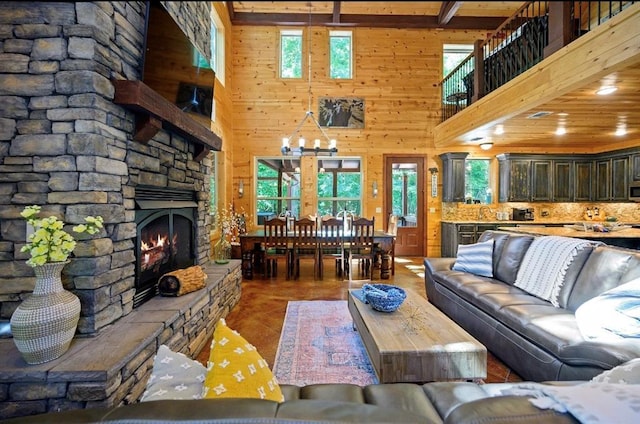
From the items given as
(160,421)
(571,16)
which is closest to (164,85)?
(160,421)

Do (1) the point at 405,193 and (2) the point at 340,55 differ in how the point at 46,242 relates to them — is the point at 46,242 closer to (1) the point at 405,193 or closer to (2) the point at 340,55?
(1) the point at 405,193

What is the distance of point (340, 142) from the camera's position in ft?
24.6

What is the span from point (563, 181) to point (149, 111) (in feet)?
26.5

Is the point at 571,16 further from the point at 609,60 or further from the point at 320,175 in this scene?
the point at 320,175

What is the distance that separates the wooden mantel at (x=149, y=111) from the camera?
82.9 inches

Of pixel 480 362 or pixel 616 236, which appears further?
pixel 616 236

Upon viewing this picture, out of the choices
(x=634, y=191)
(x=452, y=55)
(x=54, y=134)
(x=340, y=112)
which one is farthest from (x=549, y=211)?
(x=54, y=134)

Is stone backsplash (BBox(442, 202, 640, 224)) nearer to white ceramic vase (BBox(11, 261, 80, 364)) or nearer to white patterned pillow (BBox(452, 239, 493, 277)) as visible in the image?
→ white patterned pillow (BBox(452, 239, 493, 277))

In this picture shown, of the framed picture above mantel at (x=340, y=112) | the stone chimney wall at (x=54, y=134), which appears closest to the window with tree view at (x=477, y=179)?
the framed picture above mantel at (x=340, y=112)

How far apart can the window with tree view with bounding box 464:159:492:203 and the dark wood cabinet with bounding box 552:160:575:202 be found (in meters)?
1.31

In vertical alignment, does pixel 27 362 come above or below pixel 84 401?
above

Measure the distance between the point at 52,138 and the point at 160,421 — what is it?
2060 millimetres

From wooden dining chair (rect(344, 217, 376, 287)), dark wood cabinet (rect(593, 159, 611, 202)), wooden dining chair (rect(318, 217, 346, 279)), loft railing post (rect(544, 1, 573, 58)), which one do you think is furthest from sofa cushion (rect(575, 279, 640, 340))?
dark wood cabinet (rect(593, 159, 611, 202))

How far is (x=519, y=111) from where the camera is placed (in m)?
4.27
